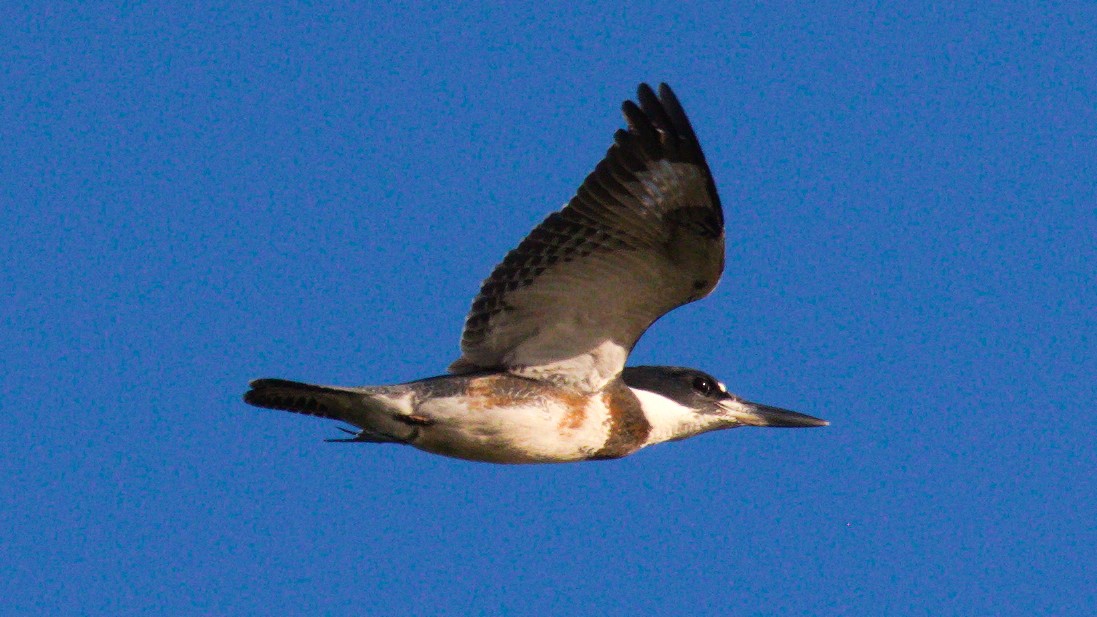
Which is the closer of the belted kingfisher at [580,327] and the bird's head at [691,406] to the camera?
the belted kingfisher at [580,327]

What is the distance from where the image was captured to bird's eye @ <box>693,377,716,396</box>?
8398mm

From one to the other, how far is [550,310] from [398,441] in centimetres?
110

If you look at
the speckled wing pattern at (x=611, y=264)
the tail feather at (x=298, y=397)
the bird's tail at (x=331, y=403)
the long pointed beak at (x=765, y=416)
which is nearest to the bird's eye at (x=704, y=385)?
the long pointed beak at (x=765, y=416)

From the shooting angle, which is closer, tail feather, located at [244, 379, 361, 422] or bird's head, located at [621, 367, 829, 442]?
tail feather, located at [244, 379, 361, 422]

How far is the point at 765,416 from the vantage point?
8633mm

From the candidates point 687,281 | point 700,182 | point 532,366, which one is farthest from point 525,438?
point 700,182

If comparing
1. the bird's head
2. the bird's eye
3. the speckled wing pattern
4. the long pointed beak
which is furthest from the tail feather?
the long pointed beak

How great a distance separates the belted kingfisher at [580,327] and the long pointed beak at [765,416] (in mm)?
448

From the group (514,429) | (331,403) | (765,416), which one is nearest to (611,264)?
(514,429)

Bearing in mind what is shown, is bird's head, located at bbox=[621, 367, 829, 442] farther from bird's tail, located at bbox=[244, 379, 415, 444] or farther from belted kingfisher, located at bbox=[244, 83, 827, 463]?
bird's tail, located at bbox=[244, 379, 415, 444]

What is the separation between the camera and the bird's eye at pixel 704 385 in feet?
27.6

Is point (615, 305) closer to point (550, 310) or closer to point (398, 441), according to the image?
point (550, 310)

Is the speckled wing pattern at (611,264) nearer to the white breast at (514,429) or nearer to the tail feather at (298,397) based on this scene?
the white breast at (514,429)

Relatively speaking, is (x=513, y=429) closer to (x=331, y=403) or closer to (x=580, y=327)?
(x=580, y=327)
